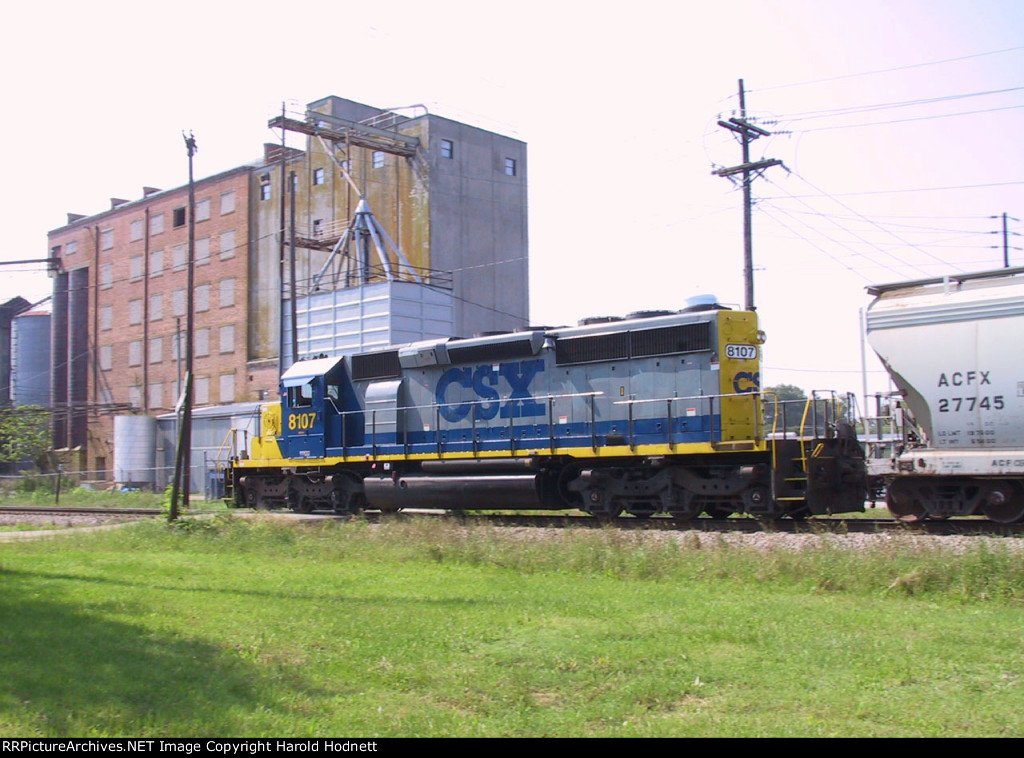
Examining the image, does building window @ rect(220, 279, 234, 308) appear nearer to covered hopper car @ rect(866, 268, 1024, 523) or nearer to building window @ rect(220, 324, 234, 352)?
building window @ rect(220, 324, 234, 352)

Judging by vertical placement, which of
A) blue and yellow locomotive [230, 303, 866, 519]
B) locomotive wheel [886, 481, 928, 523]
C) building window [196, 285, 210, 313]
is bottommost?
locomotive wheel [886, 481, 928, 523]

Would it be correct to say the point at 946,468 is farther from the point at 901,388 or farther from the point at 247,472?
the point at 247,472

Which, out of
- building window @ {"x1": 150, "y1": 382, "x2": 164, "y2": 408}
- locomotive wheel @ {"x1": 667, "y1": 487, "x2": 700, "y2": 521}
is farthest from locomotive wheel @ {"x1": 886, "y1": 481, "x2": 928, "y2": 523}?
building window @ {"x1": 150, "y1": 382, "x2": 164, "y2": 408}

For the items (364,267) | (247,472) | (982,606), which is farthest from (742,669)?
(364,267)

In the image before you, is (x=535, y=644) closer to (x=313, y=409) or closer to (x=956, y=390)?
(x=956, y=390)

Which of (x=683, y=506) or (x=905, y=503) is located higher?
(x=905, y=503)

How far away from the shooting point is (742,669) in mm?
6738

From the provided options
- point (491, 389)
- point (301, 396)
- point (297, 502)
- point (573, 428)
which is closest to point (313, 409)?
point (301, 396)

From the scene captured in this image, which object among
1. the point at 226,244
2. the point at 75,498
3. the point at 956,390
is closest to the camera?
the point at 956,390

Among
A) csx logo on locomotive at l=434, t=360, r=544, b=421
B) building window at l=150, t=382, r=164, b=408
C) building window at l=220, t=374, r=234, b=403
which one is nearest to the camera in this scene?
csx logo on locomotive at l=434, t=360, r=544, b=421

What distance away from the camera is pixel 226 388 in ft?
170

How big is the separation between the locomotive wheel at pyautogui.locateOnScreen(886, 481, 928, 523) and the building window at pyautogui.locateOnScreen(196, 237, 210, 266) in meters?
46.9

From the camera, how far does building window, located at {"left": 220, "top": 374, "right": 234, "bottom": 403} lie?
169ft

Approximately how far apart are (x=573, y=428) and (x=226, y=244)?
39555 mm
